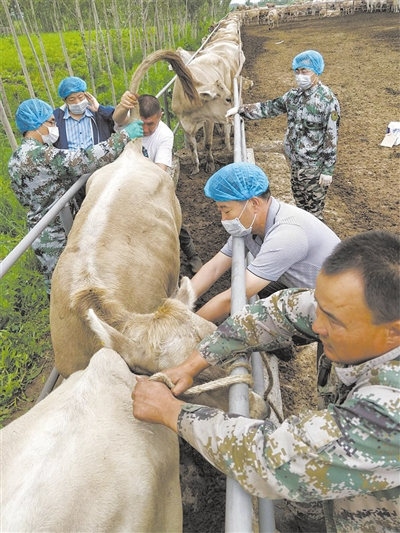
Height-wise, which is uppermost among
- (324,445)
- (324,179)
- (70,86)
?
(70,86)

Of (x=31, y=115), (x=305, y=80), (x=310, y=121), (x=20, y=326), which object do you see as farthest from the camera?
(x=310, y=121)

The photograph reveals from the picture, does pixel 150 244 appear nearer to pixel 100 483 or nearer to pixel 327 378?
pixel 327 378

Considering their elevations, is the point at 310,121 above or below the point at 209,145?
above

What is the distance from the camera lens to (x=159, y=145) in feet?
13.7

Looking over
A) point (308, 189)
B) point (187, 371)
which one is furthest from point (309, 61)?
point (187, 371)

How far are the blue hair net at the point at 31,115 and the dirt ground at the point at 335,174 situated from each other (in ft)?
7.16

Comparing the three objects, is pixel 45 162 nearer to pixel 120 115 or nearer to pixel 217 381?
pixel 120 115

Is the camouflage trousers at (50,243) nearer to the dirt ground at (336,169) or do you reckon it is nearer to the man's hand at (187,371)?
the dirt ground at (336,169)

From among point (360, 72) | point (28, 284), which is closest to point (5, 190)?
point (28, 284)

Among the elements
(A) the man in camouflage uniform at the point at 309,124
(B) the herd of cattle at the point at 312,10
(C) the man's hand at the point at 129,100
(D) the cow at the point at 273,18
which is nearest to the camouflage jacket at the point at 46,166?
(C) the man's hand at the point at 129,100

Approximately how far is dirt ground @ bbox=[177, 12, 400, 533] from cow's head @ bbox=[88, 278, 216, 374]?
3.36 ft

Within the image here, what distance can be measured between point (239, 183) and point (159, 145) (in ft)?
6.61

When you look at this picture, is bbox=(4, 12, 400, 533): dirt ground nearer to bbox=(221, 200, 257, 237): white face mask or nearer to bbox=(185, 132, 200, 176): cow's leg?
A: bbox=(185, 132, 200, 176): cow's leg

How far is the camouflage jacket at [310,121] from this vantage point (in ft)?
14.2
